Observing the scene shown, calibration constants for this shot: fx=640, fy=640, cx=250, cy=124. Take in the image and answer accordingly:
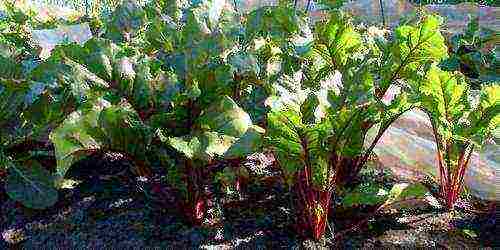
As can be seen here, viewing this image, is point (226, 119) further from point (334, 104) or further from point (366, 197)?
point (366, 197)

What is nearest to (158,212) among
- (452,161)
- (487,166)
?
(452,161)

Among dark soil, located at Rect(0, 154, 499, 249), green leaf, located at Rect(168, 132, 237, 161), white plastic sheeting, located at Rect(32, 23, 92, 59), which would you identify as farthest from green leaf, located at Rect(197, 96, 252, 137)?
white plastic sheeting, located at Rect(32, 23, 92, 59)

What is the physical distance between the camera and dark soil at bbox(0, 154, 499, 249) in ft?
5.82

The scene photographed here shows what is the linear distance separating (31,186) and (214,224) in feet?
1.90

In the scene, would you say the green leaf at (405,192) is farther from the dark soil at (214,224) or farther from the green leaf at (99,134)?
the green leaf at (99,134)

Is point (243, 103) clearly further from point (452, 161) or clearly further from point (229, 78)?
point (452, 161)

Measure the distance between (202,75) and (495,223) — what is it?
0.96 meters

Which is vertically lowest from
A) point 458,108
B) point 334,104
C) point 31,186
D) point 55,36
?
point 31,186

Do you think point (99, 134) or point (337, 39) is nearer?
point (99, 134)

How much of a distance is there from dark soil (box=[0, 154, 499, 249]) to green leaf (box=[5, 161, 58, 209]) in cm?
8

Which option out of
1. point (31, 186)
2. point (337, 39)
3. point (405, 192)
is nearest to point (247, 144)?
point (405, 192)

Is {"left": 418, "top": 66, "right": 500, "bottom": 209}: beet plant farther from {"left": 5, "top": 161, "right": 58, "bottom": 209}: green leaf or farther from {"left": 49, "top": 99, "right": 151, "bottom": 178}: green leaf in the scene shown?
{"left": 5, "top": 161, "right": 58, "bottom": 209}: green leaf

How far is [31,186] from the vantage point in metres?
1.94

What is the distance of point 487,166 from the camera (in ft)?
7.18
